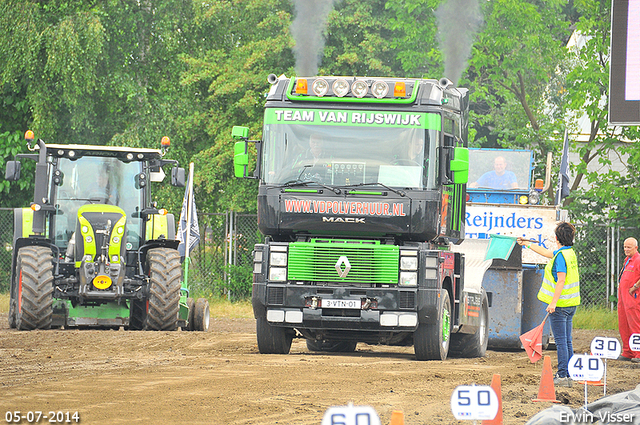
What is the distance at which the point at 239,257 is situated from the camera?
24.0 m

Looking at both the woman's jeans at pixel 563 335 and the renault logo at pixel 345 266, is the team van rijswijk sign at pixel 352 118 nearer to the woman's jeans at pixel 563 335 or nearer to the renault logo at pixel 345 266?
the renault logo at pixel 345 266

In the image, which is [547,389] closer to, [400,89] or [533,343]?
[533,343]

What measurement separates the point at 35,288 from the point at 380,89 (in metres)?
5.99

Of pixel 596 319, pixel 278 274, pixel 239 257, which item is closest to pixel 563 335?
pixel 278 274

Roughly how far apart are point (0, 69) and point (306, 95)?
1354 centimetres

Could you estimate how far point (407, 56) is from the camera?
2442 cm

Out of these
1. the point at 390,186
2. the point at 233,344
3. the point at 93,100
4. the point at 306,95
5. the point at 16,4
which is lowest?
the point at 233,344

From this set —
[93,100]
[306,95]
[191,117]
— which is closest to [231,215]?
[191,117]

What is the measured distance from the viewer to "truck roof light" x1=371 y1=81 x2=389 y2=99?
40.7ft

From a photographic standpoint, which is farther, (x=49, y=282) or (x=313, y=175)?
(x=49, y=282)

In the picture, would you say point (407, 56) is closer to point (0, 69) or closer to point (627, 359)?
point (0, 69)

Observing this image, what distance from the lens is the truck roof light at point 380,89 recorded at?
40.7ft

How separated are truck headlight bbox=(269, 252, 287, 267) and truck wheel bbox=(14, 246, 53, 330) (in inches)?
166

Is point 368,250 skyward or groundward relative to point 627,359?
skyward
